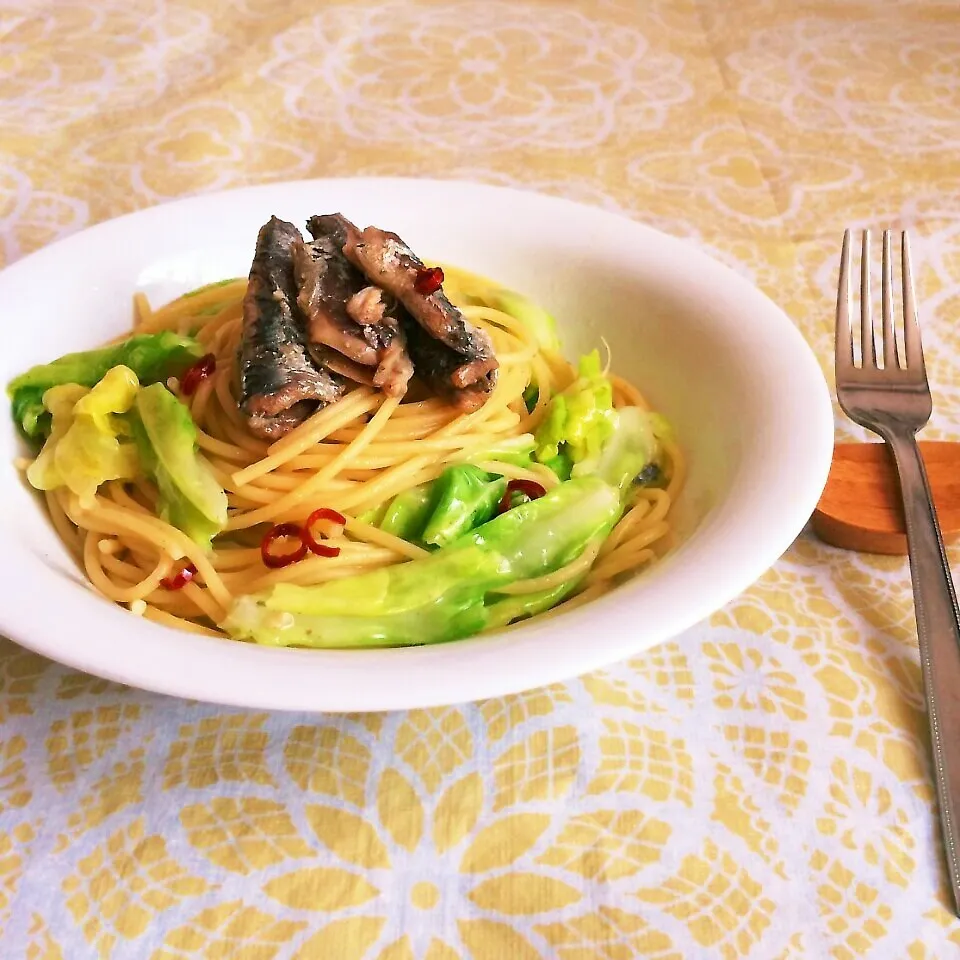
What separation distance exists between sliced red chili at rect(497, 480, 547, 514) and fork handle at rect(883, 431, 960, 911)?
0.98 m

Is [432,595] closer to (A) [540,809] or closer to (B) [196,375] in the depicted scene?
(A) [540,809]

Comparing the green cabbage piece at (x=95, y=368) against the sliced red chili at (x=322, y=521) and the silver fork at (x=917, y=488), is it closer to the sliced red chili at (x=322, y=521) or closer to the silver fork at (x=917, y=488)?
the sliced red chili at (x=322, y=521)

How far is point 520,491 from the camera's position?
7.99 ft

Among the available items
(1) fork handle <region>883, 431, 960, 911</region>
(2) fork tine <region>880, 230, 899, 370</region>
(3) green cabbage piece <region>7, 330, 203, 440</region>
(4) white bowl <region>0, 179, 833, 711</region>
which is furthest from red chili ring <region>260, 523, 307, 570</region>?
(2) fork tine <region>880, 230, 899, 370</region>

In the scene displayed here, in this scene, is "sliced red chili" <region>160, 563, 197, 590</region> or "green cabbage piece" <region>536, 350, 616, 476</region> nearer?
"sliced red chili" <region>160, 563, 197, 590</region>

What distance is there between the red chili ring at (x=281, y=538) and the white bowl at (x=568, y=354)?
1.21 feet

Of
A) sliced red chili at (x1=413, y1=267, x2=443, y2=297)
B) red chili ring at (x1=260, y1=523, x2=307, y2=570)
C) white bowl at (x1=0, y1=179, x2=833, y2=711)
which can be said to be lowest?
red chili ring at (x1=260, y1=523, x2=307, y2=570)

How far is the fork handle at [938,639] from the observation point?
1.98 m

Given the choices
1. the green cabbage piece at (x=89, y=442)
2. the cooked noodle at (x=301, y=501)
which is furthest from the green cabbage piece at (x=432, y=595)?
the green cabbage piece at (x=89, y=442)

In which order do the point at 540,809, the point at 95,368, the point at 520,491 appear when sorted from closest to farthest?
1. the point at 540,809
2. the point at 520,491
3. the point at 95,368

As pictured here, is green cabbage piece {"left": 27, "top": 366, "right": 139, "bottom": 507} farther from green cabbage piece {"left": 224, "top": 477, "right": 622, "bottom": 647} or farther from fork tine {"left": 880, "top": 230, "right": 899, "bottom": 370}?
fork tine {"left": 880, "top": 230, "right": 899, "bottom": 370}

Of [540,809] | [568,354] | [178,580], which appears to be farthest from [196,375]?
[540,809]

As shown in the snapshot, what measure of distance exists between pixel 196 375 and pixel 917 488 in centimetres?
203

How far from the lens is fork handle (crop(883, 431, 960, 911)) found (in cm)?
198
